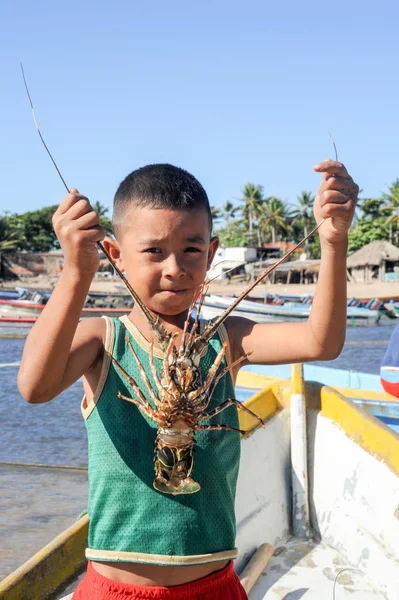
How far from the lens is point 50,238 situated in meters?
75.2

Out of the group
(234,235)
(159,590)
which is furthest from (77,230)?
(234,235)

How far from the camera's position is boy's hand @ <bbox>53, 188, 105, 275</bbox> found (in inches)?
64.6

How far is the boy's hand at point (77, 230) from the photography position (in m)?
1.64

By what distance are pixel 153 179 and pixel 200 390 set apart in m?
0.68

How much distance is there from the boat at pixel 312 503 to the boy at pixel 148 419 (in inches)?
34.1

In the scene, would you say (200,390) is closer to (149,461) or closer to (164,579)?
(149,461)

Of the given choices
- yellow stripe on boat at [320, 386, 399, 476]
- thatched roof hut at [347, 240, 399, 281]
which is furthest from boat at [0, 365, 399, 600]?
thatched roof hut at [347, 240, 399, 281]

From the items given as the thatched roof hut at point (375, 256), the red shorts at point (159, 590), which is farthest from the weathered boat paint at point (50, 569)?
the thatched roof hut at point (375, 256)

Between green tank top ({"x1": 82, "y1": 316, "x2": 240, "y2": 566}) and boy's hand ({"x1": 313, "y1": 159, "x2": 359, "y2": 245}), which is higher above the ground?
boy's hand ({"x1": 313, "y1": 159, "x2": 359, "y2": 245})

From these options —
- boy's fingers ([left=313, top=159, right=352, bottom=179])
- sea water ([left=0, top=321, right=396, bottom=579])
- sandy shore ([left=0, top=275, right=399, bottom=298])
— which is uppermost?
boy's fingers ([left=313, top=159, right=352, bottom=179])

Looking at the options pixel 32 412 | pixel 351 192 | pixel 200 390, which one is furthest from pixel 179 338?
pixel 32 412

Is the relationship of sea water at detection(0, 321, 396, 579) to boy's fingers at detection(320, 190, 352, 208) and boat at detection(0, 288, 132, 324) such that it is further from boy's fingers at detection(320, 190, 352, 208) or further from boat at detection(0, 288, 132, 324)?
boat at detection(0, 288, 132, 324)

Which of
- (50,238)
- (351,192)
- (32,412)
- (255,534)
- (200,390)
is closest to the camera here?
(200,390)

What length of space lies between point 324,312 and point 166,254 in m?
0.50
